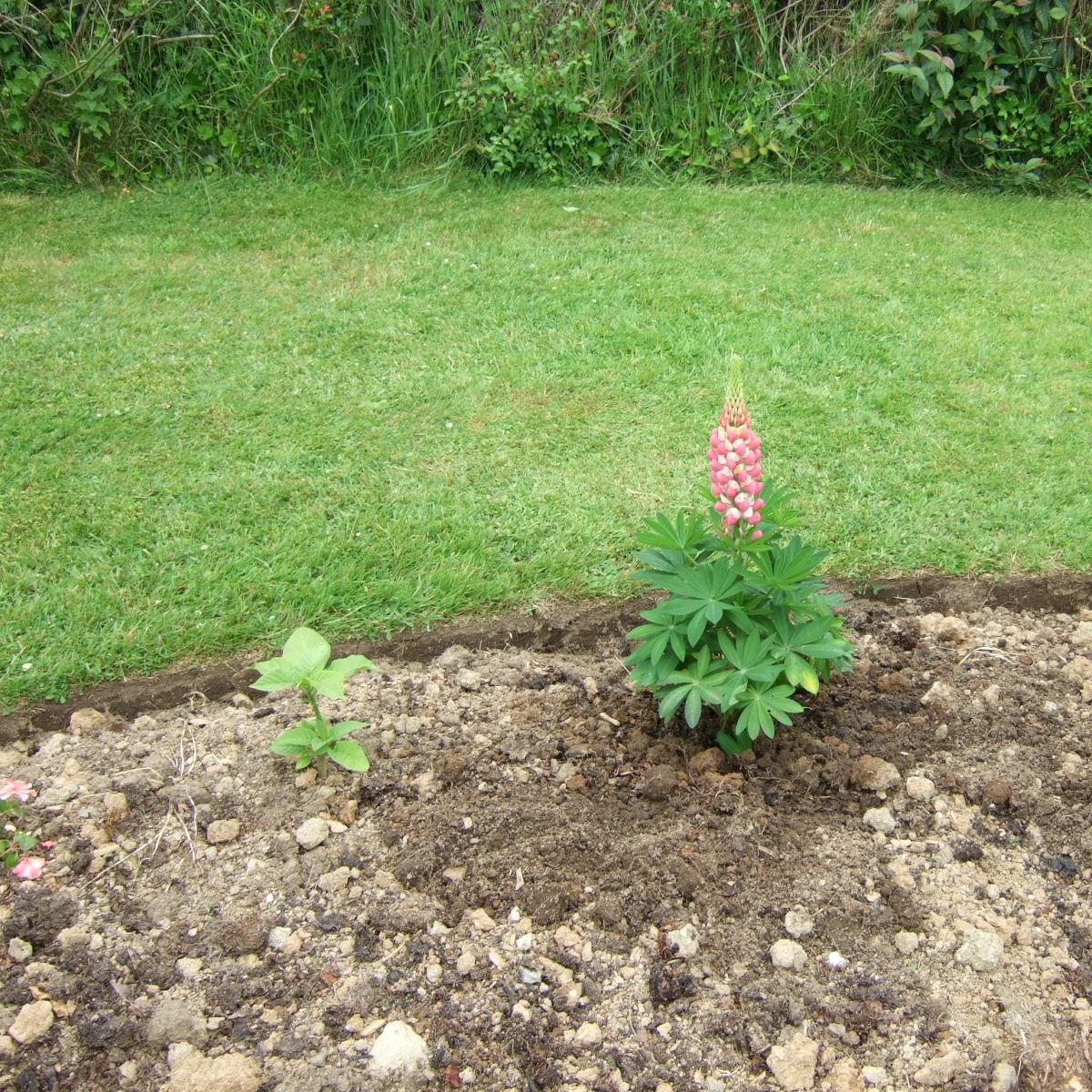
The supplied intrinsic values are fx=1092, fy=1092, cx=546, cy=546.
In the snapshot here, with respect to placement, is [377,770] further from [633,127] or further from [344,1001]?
[633,127]

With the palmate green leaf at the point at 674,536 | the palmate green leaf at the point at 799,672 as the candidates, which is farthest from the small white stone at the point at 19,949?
the palmate green leaf at the point at 799,672

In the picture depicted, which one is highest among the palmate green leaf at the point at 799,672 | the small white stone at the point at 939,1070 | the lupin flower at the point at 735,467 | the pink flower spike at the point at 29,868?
the lupin flower at the point at 735,467

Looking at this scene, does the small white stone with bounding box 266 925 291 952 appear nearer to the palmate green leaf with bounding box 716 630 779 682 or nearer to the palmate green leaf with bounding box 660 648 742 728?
the palmate green leaf with bounding box 660 648 742 728

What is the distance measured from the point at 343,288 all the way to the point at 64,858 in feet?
11.1

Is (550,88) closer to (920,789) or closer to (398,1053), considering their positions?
(920,789)

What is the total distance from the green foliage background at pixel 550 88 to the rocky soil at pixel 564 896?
177 inches

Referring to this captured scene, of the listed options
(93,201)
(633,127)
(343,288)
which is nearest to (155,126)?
(93,201)

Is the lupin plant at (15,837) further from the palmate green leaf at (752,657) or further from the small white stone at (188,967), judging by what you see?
the palmate green leaf at (752,657)

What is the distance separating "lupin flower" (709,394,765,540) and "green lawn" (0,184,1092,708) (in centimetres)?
98

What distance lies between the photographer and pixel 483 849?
231 centimetres

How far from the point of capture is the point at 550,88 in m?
6.26

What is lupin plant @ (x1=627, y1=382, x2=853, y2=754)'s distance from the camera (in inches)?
89.5

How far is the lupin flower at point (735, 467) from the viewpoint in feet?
7.02

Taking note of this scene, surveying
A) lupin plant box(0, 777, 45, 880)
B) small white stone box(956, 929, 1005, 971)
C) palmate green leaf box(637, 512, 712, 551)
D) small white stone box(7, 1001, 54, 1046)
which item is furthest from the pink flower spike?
small white stone box(956, 929, 1005, 971)
